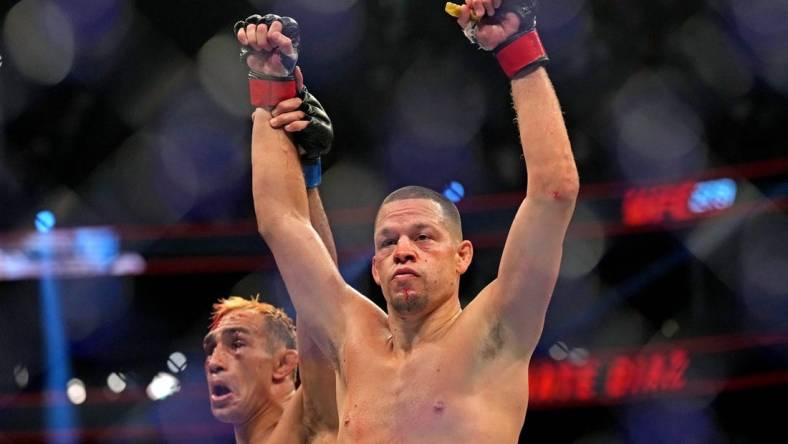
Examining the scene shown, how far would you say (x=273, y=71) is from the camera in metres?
1.99

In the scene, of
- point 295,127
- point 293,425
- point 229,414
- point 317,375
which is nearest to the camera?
point 295,127

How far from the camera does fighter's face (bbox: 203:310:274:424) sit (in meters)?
2.49

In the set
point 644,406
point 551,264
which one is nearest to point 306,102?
point 551,264

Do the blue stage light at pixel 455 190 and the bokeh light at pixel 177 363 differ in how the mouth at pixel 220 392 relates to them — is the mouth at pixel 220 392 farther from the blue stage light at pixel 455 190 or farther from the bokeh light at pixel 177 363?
the blue stage light at pixel 455 190

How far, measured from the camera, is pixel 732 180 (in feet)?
12.8

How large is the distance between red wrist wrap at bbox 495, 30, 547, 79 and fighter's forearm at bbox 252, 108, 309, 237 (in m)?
0.47

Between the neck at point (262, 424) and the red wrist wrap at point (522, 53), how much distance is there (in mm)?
1094

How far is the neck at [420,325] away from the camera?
5.96 feet

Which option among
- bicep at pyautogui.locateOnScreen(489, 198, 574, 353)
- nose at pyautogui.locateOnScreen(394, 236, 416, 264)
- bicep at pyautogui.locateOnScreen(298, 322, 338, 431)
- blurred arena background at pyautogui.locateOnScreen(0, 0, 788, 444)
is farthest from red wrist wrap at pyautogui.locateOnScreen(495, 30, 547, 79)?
blurred arena background at pyautogui.locateOnScreen(0, 0, 788, 444)

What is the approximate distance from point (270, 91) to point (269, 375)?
812 millimetres

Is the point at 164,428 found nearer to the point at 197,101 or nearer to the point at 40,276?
the point at 40,276

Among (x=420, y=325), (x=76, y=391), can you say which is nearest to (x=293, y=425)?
(x=420, y=325)

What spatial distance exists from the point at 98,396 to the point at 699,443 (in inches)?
88.6

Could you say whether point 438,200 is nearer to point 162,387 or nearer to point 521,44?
point 521,44
